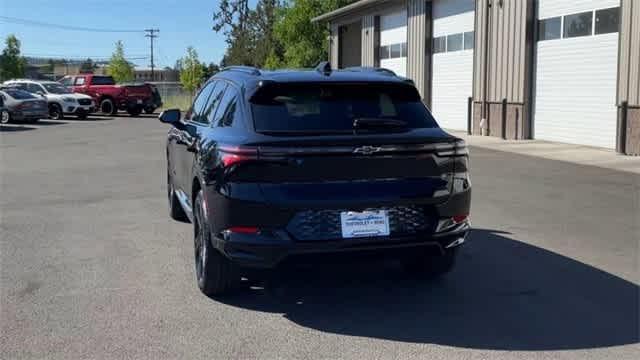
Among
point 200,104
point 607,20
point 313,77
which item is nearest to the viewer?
point 313,77

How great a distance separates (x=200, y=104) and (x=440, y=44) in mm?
22468

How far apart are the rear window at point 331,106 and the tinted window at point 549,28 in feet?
54.2

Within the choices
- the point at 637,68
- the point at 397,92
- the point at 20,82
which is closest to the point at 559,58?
the point at 637,68

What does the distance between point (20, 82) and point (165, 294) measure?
35.2 m

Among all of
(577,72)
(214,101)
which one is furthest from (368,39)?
(214,101)

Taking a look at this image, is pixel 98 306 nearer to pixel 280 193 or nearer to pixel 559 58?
pixel 280 193

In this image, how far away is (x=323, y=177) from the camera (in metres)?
5.24

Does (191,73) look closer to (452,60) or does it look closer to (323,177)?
(452,60)

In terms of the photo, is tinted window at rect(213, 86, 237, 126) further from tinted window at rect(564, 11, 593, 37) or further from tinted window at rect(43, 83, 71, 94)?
tinted window at rect(43, 83, 71, 94)

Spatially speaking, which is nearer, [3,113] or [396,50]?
[3,113]

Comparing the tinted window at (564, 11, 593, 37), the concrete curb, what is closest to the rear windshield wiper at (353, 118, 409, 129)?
the concrete curb

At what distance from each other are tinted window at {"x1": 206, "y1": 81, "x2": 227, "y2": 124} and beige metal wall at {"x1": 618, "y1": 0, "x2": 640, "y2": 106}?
43.7 feet

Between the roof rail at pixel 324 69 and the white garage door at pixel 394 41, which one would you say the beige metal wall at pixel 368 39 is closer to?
the white garage door at pixel 394 41

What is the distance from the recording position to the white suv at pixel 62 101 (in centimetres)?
3544
